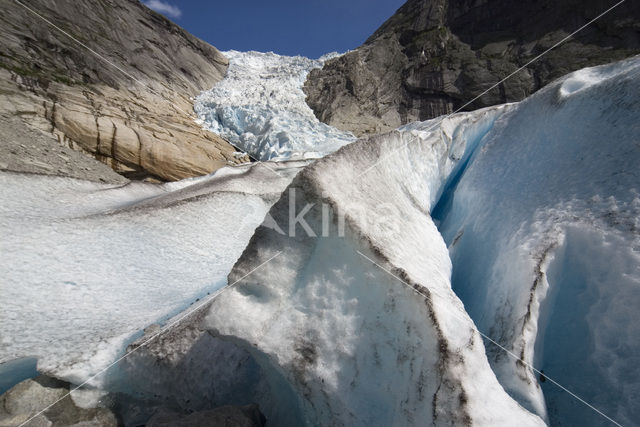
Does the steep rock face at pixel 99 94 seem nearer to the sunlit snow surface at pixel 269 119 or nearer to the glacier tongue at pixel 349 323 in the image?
the sunlit snow surface at pixel 269 119

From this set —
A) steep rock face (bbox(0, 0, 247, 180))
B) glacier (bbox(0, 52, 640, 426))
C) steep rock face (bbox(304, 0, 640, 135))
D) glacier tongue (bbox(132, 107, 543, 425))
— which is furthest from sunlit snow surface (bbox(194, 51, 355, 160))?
glacier tongue (bbox(132, 107, 543, 425))

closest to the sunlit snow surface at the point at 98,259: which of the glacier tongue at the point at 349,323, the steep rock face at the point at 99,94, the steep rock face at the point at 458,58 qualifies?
the glacier tongue at the point at 349,323

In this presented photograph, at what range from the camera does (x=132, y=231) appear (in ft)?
10.1

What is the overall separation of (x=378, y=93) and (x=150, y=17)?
12.4 metres

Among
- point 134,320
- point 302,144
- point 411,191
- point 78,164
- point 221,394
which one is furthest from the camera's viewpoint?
point 302,144

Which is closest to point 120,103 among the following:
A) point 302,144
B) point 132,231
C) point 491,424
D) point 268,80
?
point 302,144

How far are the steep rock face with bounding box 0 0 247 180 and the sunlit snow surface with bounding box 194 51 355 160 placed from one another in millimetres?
955

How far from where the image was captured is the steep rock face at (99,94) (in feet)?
22.3

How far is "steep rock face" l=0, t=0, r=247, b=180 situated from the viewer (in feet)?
22.3


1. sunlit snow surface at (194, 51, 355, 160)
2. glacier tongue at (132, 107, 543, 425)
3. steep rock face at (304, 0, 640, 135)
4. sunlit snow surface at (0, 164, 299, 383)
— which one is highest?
steep rock face at (304, 0, 640, 135)

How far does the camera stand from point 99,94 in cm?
862

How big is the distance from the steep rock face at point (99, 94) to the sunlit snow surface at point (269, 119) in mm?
955

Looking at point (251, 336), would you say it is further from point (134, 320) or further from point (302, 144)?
point (302, 144)

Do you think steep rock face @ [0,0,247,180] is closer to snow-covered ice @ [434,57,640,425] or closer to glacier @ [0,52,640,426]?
glacier @ [0,52,640,426]
